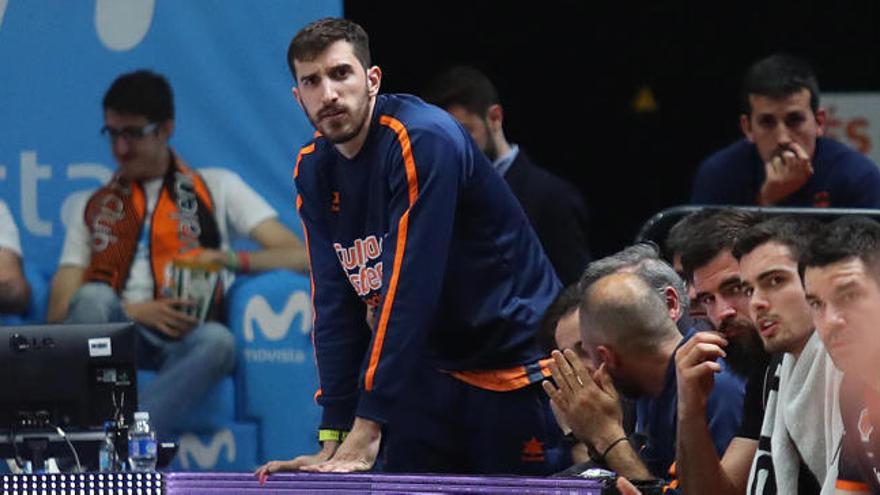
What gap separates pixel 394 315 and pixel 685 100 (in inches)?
228

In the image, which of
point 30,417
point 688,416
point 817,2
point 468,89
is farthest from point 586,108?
point 688,416

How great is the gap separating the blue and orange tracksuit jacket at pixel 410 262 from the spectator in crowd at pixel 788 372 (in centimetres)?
74

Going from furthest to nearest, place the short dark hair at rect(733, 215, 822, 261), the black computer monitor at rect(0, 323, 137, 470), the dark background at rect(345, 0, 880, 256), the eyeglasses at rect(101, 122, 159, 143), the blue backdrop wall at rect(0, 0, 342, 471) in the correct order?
the dark background at rect(345, 0, 880, 256)
the eyeglasses at rect(101, 122, 159, 143)
the blue backdrop wall at rect(0, 0, 342, 471)
the black computer monitor at rect(0, 323, 137, 470)
the short dark hair at rect(733, 215, 822, 261)

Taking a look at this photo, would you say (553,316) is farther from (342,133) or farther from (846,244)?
(846,244)

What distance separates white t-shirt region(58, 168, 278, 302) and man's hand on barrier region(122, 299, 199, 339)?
45mm

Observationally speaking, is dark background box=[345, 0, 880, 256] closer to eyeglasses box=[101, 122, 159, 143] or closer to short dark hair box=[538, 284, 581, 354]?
eyeglasses box=[101, 122, 159, 143]

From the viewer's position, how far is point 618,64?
9562mm

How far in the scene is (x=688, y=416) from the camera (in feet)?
11.7

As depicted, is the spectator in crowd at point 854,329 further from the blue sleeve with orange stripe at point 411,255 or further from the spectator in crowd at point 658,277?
the blue sleeve with orange stripe at point 411,255

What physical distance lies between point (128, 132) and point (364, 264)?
209 cm

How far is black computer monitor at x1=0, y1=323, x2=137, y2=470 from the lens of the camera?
466 cm

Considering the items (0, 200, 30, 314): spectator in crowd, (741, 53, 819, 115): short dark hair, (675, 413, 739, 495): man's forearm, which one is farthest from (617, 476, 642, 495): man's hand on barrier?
(0, 200, 30, 314): spectator in crowd

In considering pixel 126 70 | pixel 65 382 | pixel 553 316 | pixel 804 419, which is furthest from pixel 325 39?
pixel 126 70

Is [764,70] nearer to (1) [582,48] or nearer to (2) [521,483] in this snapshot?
(2) [521,483]
